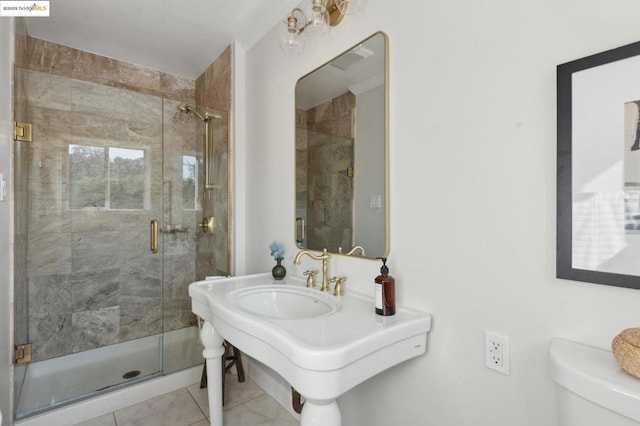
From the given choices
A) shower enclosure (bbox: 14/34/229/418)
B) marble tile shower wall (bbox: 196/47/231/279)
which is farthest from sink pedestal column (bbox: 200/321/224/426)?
marble tile shower wall (bbox: 196/47/231/279)

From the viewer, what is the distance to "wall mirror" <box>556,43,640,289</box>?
76cm

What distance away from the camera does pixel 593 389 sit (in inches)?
26.7

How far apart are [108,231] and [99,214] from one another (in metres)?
0.14

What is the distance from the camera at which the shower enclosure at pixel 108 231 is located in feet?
7.21

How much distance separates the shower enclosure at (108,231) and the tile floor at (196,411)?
7.3 inches

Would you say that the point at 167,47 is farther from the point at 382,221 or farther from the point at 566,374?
the point at 566,374

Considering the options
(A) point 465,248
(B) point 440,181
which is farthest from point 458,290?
(B) point 440,181

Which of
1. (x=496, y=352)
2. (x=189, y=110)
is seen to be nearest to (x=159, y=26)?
(x=189, y=110)

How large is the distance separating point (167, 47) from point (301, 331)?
2484 mm

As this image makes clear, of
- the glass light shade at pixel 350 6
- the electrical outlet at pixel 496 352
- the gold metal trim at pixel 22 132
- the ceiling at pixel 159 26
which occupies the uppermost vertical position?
the ceiling at pixel 159 26

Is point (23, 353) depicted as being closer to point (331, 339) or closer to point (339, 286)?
point (339, 286)

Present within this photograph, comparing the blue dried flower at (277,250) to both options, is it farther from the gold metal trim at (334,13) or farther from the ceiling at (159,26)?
the ceiling at (159,26)

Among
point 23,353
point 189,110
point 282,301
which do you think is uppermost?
point 189,110

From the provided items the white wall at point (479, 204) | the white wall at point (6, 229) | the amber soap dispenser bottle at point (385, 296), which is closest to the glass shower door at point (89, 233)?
the white wall at point (6, 229)
